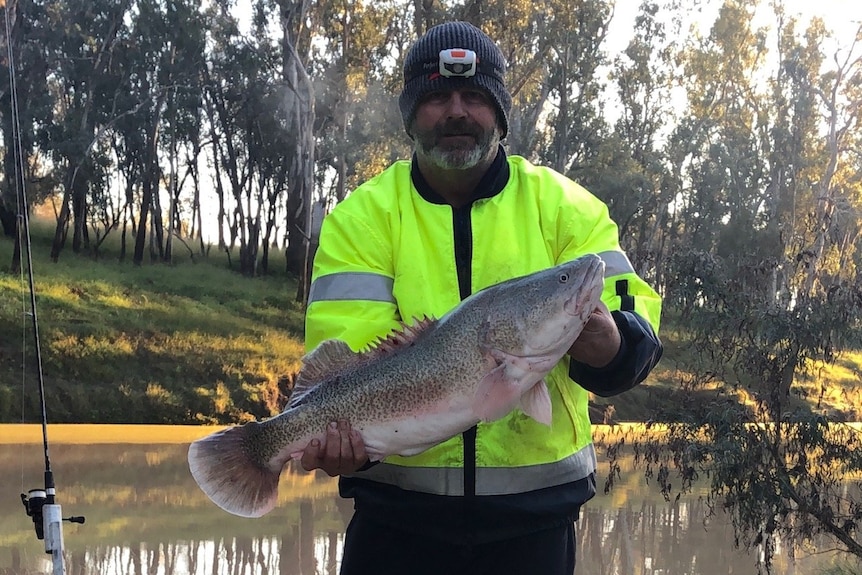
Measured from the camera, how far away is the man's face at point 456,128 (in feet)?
6.95

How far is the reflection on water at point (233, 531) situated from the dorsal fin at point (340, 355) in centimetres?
379

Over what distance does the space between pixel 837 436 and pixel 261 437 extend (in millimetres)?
4810

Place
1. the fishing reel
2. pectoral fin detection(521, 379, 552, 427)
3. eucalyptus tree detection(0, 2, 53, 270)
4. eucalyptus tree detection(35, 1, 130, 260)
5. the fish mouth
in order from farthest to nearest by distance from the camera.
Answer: eucalyptus tree detection(35, 1, 130, 260), eucalyptus tree detection(0, 2, 53, 270), the fishing reel, pectoral fin detection(521, 379, 552, 427), the fish mouth

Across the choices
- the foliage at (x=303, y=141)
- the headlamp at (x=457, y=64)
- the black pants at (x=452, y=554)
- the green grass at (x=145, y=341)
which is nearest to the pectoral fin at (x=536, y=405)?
the black pants at (x=452, y=554)

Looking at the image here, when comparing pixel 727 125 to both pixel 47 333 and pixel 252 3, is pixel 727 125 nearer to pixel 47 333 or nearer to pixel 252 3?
pixel 252 3

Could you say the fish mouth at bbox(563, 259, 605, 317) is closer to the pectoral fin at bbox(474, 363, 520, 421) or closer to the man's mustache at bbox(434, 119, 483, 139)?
the pectoral fin at bbox(474, 363, 520, 421)

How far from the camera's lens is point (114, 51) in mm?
10609

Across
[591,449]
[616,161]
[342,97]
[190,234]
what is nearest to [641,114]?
[616,161]

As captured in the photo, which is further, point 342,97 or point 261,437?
point 342,97

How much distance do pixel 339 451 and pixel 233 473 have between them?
306mm

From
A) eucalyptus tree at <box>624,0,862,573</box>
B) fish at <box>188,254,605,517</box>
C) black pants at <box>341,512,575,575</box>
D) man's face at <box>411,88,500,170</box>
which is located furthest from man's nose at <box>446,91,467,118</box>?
eucalyptus tree at <box>624,0,862,573</box>

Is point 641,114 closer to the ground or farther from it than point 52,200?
farther from it

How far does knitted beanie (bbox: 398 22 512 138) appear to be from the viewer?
217cm

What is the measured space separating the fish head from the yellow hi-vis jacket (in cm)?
22
